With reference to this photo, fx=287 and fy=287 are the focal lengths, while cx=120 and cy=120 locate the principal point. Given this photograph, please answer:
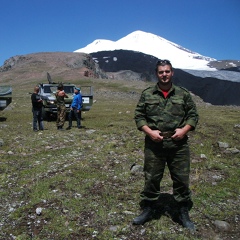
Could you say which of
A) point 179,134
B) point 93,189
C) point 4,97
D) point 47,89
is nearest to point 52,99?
point 47,89

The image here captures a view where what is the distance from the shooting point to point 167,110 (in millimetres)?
3746

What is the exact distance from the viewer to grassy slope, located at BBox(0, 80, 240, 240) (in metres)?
3.81

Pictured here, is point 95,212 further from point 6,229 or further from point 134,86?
point 134,86

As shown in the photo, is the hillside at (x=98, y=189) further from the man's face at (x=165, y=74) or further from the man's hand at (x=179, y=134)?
the man's face at (x=165, y=74)

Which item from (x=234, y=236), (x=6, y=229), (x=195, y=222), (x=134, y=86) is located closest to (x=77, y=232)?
(x=6, y=229)

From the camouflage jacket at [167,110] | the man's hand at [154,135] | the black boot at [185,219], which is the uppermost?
the camouflage jacket at [167,110]

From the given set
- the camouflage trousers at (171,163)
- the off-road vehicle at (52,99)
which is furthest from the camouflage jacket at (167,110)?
the off-road vehicle at (52,99)

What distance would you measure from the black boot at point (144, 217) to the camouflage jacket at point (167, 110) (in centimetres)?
114

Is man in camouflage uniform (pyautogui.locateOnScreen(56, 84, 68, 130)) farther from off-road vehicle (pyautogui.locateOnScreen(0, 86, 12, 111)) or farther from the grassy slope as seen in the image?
off-road vehicle (pyautogui.locateOnScreen(0, 86, 12, 111))

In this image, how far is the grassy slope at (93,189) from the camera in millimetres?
3807

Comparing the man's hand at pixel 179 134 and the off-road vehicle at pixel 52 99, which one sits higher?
the man's hand at pixel 179 134

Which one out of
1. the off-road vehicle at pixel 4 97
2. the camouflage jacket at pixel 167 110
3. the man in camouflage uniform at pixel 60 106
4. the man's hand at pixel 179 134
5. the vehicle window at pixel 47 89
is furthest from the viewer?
the vehicle window at pixel 47 89

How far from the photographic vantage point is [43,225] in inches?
154

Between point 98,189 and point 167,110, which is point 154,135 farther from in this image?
point 98,189
